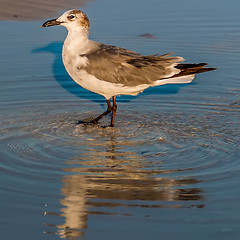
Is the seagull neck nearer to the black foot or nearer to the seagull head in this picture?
the seagull head

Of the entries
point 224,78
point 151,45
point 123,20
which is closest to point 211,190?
point 224,78

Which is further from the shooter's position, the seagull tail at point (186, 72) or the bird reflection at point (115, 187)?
the seagull tail at point (186, 72)

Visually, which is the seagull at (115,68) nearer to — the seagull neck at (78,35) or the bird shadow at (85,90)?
the seagull neck at (78,35)

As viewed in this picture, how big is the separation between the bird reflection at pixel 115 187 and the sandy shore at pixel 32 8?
596 centimetres

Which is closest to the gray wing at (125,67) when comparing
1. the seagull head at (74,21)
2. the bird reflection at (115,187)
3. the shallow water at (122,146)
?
the seagull head at (74,21)

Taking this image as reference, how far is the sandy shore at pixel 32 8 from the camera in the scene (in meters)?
11.7

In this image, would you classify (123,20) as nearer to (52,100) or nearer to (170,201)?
(52,100)

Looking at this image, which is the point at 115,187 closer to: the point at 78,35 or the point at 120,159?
the point at 120,159

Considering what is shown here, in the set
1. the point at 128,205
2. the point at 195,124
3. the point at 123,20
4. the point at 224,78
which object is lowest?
the point at 128,205

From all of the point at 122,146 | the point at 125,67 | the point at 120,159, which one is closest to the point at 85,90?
the point at 125,67

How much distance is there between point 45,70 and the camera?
363 inches

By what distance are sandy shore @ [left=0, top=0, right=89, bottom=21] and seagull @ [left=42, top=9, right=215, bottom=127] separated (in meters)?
4.53

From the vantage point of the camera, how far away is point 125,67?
720 centimetres

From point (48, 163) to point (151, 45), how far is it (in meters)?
4.65
